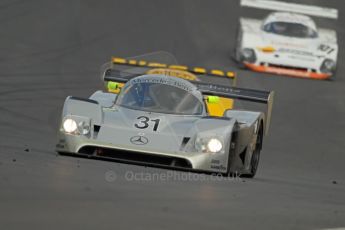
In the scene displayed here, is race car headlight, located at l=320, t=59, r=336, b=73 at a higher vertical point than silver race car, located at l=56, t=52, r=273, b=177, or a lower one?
lower

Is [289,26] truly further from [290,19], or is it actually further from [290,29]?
[290,19]

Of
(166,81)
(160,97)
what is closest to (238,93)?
(166,81)

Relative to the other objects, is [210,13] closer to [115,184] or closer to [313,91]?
[313,91]

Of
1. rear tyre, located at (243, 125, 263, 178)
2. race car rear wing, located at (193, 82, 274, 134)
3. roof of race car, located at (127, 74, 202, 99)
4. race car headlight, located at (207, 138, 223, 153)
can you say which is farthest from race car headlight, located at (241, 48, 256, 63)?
race car headlight, located at (207, 138, 223, 153)

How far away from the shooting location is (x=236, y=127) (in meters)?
10.9

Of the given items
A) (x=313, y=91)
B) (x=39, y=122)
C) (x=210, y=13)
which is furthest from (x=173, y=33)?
(x=39, y=122)

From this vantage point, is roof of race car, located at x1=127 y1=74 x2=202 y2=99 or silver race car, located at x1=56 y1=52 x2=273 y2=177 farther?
roof of race car, located at x1=127 y1=74 x2=202 y2=99

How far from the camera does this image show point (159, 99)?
37.6ft

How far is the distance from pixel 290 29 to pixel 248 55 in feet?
6.04

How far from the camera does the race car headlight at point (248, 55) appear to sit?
21.3 m

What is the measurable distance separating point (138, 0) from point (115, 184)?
55.6 feet

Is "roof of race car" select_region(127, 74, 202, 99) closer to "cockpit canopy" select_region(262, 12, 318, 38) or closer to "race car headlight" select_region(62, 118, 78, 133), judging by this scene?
"race car headlight" select_region(62, 118, 78, 133)

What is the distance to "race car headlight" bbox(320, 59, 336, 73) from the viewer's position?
69.4ft

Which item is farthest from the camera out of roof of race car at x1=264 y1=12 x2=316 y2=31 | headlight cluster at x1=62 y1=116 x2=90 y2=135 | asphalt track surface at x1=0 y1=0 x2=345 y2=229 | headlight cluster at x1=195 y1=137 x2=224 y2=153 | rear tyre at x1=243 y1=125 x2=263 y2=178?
roof of race car at x1=264 y1=12 x2=316 y2=31
